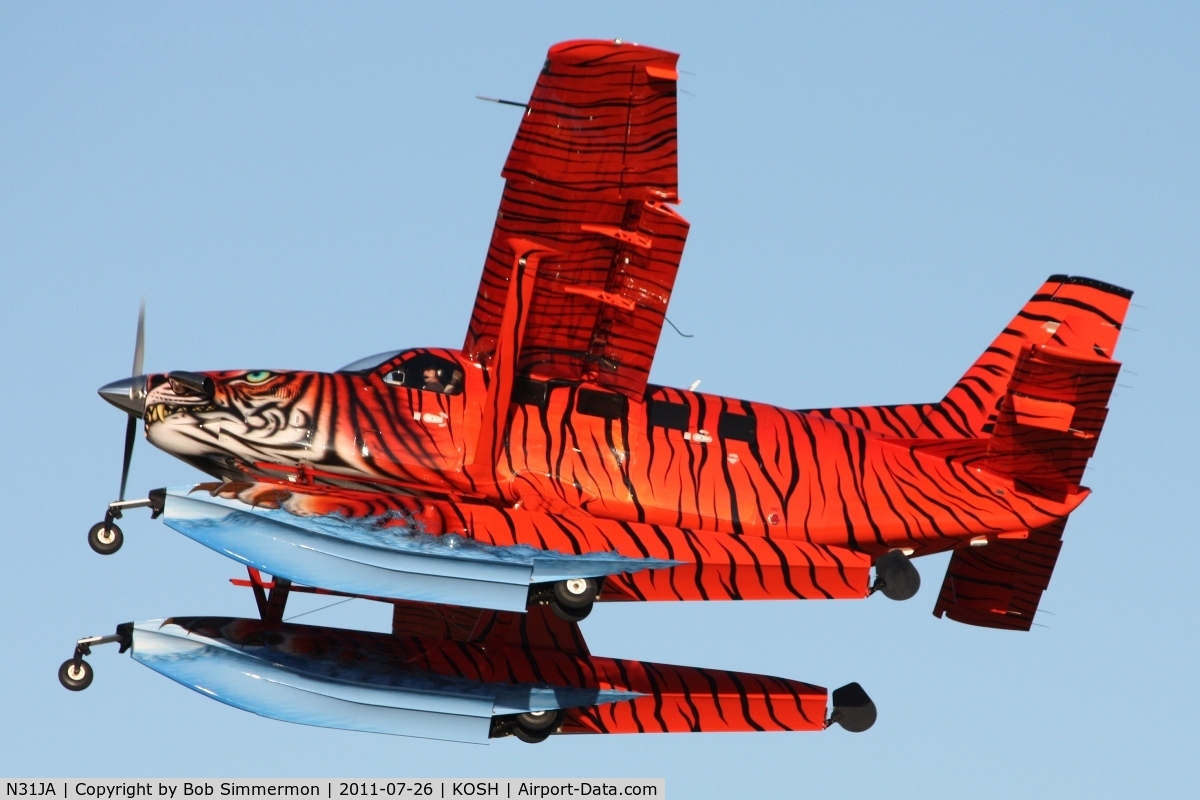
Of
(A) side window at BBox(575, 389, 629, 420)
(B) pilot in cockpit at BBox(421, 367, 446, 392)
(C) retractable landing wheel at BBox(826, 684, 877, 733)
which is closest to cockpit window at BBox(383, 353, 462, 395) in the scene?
(B) pilot in cockpit at BBox(421, 367, 446, 392)

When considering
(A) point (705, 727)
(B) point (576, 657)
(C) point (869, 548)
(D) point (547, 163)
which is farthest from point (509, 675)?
(D) point (547, 163)

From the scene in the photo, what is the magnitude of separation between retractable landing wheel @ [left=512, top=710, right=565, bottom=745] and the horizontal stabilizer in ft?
18.3

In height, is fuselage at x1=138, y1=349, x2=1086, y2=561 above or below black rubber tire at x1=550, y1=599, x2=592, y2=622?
above

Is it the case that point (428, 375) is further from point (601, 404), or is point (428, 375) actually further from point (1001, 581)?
point (1001, 581)

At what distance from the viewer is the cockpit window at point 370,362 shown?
24406 mm

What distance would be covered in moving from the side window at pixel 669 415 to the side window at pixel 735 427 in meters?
0.44

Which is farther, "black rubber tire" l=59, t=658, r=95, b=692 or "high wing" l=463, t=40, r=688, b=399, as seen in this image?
"black rubber tire" l=59, t=658, r=95, b=692

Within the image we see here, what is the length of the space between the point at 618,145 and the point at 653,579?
16.1ft

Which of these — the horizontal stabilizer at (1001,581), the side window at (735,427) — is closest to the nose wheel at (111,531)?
the side window at (735,427)

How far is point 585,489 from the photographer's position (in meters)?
24.0

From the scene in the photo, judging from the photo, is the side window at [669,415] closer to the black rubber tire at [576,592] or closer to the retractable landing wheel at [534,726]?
the black rubber tire at [576,592]

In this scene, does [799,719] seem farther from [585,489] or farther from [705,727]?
[585,489]

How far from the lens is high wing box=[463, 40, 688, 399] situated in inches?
878

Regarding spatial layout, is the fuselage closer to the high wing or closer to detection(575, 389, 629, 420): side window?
detection(575, 389, 629, 420): side window
